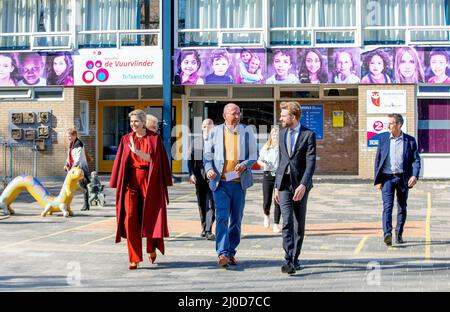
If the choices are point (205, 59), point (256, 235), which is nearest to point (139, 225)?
point (256, 235)

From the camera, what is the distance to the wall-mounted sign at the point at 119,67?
2572cm

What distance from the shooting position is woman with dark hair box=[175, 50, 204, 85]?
1014 inches

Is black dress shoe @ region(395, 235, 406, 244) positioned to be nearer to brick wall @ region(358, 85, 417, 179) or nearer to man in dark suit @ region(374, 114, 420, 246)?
man in dark suit @ region(374, 114, 420, 246)

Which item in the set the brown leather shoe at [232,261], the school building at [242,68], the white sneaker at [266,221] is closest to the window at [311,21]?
the school building at [242,68]

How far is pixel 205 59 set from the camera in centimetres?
2570

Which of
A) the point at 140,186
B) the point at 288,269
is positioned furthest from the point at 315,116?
the point at 288,269

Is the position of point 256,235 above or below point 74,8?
below

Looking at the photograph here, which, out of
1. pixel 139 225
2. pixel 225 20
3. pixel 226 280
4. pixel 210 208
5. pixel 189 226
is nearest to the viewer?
pixel 226 280

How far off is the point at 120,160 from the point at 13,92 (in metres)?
18.0

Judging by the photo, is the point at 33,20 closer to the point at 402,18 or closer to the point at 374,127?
the point at 374,127

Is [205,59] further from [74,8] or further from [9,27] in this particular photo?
[9,27]

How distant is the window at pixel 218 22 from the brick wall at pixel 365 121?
12.4 feet

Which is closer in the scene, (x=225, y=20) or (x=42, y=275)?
(x=42, y=275)

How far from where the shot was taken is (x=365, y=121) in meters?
25.2
